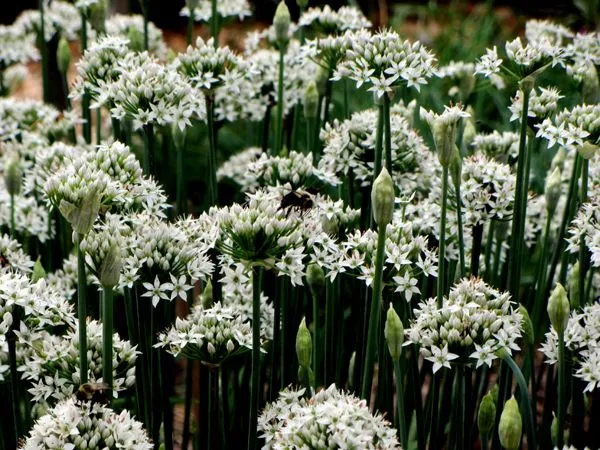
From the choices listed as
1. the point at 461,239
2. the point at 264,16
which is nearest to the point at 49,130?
the point at 461,239

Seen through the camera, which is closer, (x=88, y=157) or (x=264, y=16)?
(x=88, y=157)

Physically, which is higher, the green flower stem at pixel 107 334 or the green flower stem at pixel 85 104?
the green flower stem at pixel 85 104

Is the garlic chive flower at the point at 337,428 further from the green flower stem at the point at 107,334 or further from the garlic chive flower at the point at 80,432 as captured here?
the green flower stem at the point at 107,334

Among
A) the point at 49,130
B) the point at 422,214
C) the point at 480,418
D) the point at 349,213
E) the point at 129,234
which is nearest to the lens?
the point at 480,418

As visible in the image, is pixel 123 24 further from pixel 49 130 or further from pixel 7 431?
pixel 7 431

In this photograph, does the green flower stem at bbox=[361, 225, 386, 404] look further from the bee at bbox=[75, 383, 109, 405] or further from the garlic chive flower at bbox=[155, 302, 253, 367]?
the bee at bbox=[75, 383, 109, 405]

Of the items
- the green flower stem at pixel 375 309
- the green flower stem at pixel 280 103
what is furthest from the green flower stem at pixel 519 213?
the green flower stem at pixel 280 103
